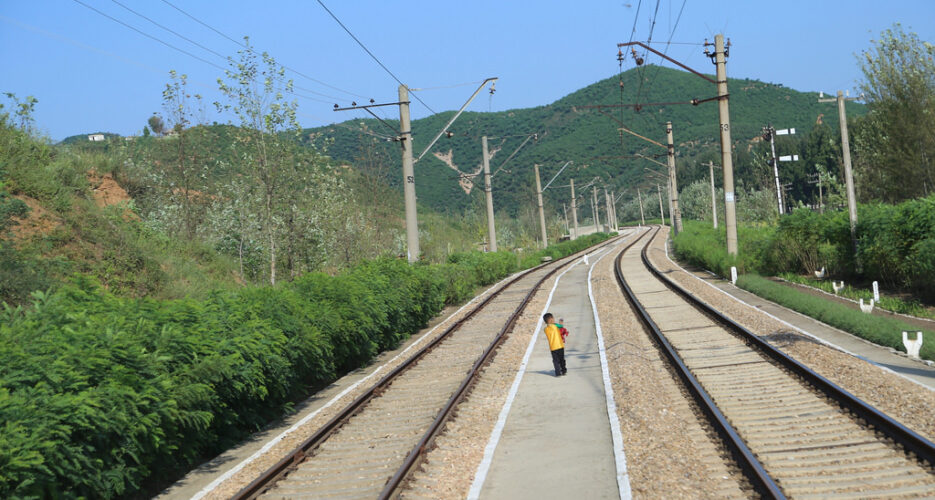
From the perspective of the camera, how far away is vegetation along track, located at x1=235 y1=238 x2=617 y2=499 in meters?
8.42

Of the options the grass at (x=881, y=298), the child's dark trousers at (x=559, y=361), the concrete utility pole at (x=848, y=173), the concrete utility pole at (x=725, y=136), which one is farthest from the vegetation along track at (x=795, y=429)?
the concrete utility pole at (x=725, y=136)

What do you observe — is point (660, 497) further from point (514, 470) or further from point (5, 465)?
point (5, 465)

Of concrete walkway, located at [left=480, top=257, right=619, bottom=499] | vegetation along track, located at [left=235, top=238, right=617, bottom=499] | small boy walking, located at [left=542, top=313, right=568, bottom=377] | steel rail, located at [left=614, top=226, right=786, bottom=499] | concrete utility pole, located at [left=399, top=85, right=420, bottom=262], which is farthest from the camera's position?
concrete utility pole, located at [left=399, top=85, right=420, bottom=262]

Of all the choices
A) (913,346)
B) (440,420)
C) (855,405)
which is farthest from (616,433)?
(913,346)

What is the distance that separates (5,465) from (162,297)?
1683 cm

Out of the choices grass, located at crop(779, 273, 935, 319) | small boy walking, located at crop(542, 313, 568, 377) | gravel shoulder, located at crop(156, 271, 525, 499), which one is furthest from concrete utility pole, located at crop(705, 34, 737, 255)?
small boy walking, located at crop(542, 313, 568, 377)

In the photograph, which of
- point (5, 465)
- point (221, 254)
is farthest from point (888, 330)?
point (221, 254)

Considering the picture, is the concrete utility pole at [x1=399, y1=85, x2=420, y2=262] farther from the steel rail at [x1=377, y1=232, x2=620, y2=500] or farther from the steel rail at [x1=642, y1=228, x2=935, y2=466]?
the steel rail at [x1=642, y1=228, x2=935, y2=466]

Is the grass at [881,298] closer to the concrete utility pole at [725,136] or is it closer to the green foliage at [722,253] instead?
the green foliage at [722,253]

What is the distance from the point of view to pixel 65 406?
292 inches

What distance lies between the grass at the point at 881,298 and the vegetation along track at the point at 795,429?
6.79 metres

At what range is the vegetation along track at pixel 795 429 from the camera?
7184 millimetres

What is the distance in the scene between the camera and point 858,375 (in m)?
11.5

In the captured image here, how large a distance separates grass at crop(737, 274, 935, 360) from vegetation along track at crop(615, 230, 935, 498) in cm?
233
